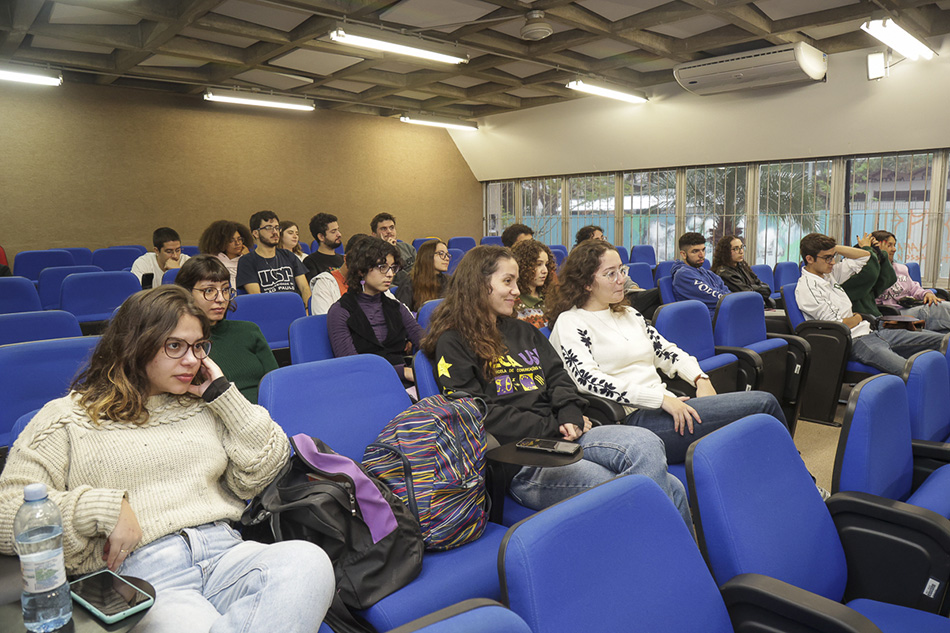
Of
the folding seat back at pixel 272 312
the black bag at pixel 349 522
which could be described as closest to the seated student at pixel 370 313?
the folding seat back at pixel 272 312

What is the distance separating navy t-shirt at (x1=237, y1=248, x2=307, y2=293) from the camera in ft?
15.0

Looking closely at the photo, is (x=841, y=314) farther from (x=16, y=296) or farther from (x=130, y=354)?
(x=16, y=296)

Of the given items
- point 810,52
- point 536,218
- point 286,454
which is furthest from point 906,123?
point 286,454

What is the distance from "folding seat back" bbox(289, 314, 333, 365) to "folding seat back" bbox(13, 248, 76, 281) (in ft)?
18.4

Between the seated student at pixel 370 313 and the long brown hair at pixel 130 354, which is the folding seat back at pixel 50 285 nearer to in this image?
the seated student at pixel 370 313

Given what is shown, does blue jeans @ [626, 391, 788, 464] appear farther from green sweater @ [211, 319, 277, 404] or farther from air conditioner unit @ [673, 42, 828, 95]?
air conditioner unit @ [673, 42, 828, 95]

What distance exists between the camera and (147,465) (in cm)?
157

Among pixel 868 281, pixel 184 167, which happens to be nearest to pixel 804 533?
pixel 868 281

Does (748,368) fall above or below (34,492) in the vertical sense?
below

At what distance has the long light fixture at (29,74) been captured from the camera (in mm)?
7195

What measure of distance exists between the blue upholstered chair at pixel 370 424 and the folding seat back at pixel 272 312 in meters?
1.81

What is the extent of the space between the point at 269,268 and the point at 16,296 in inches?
65.9

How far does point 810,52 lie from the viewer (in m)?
7.12

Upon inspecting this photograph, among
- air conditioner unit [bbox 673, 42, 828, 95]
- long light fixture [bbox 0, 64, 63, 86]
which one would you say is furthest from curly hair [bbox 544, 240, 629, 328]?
long light fixture [bbox 0, 64, 63, 86]
